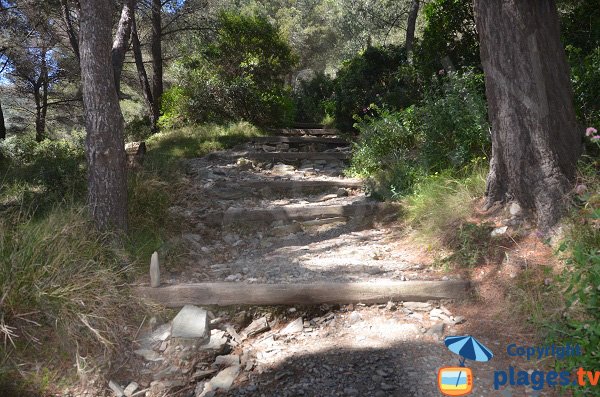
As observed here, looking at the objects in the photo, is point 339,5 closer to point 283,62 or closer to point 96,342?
point 283,62

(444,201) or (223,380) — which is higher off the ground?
(444,201)

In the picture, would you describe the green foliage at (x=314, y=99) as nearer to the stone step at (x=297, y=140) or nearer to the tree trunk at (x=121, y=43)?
the stone step at (x=297, y=140)

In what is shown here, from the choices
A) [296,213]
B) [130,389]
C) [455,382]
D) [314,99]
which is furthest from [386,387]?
[314,99]

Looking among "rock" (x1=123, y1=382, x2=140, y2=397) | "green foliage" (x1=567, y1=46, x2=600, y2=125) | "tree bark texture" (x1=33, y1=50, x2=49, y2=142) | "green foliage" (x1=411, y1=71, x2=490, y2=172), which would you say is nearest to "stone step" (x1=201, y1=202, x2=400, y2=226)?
"green foliage" (x1=411, y1=71, x2=490, y2=172)

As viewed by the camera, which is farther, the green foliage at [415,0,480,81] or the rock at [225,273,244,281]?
the green foliage at [415,0,480,81]

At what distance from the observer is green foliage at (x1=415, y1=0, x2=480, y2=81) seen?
26.3ft

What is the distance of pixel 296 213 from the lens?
20.6ft

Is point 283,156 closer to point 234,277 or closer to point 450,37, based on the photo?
point 450,37

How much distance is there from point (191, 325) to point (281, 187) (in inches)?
164

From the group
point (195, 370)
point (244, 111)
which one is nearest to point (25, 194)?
point (195, 370)

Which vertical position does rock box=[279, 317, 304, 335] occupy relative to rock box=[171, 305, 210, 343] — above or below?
below

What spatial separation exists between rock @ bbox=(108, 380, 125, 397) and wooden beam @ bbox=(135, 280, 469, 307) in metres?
0.79

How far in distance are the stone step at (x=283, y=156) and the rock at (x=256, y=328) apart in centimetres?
564

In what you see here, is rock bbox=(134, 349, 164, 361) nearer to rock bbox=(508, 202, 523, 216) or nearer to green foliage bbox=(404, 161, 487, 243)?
green foliage bbox=(404, 161, 487, 243)
